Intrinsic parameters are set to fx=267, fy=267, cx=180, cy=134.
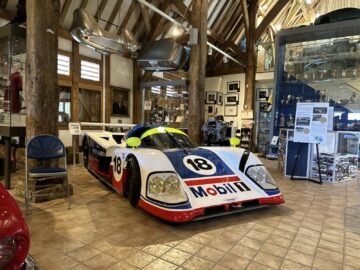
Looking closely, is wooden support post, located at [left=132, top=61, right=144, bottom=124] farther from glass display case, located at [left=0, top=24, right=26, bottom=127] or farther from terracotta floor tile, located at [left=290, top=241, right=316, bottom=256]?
terracotta floor tile, located at [left=290, top=241, right=316, bottom=256]

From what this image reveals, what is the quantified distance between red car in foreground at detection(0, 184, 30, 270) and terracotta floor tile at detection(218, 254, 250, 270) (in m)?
1.37

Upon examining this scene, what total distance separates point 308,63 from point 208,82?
14.9 ft

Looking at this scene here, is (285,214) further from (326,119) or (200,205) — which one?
(326,119)

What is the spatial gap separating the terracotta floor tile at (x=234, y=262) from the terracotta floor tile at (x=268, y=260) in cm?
10

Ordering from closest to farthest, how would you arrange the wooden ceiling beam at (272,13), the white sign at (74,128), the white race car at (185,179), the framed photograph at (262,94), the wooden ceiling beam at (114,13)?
the white race car at (185,179) → the white sign at (74,128) → the wooden ceiling beam at (114,13) → the wooden ceiling beam at (272,13) → the framed photograph at (262,94)

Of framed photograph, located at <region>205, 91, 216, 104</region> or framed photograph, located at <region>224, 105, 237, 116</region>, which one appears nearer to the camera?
framed photograph, located at <region>224, 105, 237, 116</region>

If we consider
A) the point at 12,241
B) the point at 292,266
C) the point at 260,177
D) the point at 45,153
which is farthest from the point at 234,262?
the point at 45,153

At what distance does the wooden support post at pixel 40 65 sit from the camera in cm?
315

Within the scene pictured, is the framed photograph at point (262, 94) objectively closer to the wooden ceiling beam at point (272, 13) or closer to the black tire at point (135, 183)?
the wooden ceiling beam at point (272, 13)

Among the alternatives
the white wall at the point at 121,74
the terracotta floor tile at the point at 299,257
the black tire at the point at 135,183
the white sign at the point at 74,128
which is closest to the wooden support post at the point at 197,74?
the white sign at the point at 74,128

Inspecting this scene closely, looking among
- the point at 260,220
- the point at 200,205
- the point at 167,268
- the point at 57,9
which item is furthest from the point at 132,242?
the point at 57,9

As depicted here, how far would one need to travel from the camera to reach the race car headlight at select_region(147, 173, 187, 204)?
255 centimetres

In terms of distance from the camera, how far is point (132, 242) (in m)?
2.17

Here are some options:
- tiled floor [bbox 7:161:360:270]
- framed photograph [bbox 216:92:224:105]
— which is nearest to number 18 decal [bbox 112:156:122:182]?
tiled floor [bbox 7:161:360:270]
